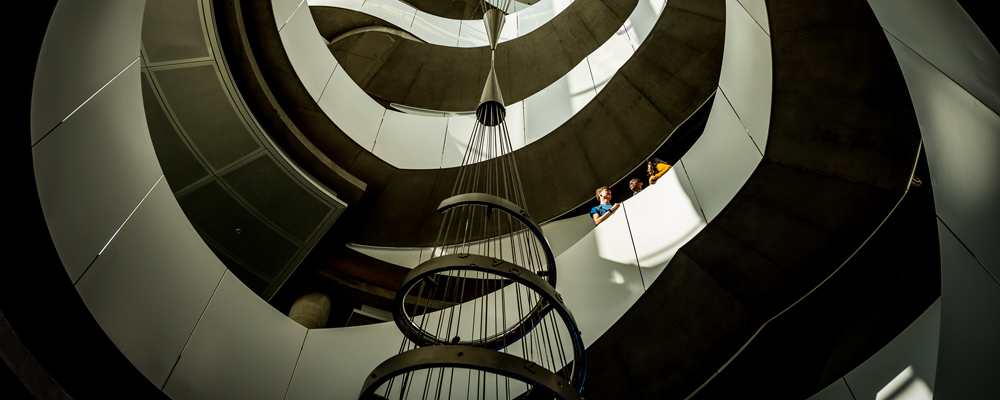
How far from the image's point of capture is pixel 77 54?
10.6ft

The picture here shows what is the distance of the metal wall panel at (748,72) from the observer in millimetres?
5270

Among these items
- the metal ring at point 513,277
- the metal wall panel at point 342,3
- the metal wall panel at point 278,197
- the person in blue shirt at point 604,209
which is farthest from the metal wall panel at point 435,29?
the metal ring at point 513,277

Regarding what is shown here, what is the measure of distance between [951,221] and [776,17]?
3.81 metres

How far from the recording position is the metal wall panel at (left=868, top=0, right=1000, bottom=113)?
67.8 inches

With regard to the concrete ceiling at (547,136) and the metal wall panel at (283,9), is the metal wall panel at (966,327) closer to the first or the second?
the concrete ceiling at (547,136)

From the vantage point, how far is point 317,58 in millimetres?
9078

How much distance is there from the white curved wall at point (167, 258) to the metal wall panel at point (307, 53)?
15 cm

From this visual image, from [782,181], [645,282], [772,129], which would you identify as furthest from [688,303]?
[772,129]

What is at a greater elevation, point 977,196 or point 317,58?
point 317,58

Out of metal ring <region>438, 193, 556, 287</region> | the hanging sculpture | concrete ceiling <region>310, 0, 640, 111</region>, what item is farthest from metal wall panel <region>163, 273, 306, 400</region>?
concrete ceiling <region>310, 0, 640, 111</region>

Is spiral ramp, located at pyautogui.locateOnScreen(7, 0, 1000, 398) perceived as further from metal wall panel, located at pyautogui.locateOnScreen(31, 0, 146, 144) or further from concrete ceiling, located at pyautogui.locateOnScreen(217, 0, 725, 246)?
concrete ceiling, located at pyautogui.locateOnScreen(217, 0, 725, 246)

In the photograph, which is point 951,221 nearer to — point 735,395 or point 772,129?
point 772,129

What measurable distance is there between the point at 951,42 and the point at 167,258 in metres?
6.67

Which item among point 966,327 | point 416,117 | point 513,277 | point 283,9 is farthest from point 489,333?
point 283,9
